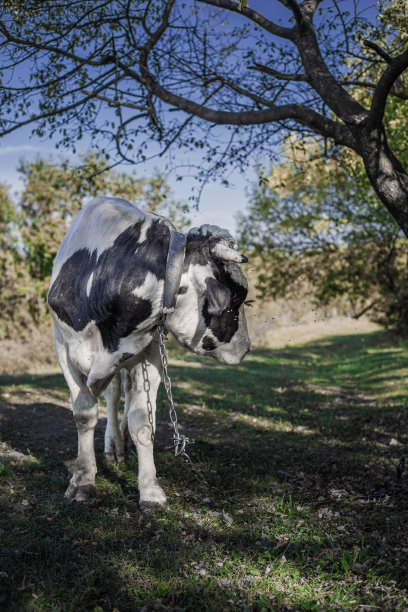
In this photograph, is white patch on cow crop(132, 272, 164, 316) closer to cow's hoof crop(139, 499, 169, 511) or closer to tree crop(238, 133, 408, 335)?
cow's hoof crop(139, 499, 169, 511)

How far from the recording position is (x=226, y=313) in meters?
4.07

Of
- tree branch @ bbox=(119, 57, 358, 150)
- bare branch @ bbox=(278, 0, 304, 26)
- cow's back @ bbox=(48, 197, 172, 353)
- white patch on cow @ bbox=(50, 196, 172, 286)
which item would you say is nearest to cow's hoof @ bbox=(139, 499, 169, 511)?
cow's back @ bbox=(48, 197, 172, 353)

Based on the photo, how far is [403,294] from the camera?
718 inches

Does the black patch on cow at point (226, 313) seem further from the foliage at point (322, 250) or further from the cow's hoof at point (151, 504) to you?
the foliage at point (322, 250)

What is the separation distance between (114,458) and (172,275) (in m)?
2.63

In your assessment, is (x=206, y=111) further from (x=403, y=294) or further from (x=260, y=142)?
(x=403, y=294)

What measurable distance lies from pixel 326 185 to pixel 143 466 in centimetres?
1366

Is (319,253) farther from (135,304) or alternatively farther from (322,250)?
(135,304)

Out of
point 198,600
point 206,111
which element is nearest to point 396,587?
point 198,600

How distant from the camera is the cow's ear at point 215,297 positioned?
3984 millimetres

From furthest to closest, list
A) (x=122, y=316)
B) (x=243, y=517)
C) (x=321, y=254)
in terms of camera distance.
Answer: (x=321, y=254) < (x=243, y=517) < (x=122, y=316)

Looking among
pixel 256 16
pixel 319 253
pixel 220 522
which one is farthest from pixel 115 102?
pixel 319 253

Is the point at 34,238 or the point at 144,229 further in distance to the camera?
the point at 34,238

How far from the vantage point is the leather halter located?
3828 mm
